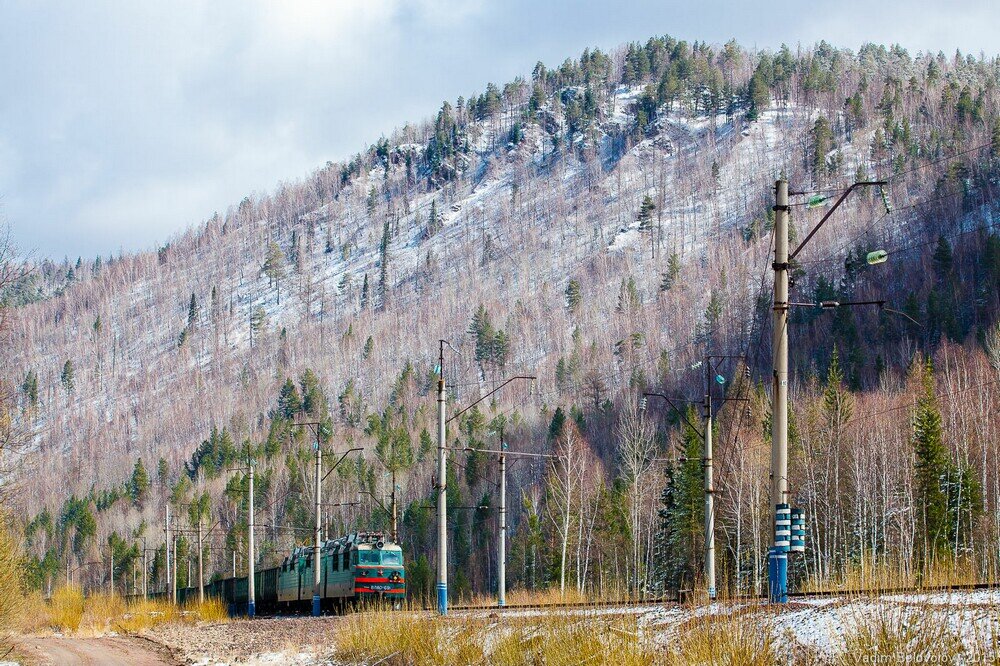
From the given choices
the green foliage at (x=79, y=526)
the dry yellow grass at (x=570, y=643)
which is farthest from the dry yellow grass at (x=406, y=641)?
the green foliage at (x=79, y=526)

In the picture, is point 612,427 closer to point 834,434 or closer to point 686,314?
point 834,434

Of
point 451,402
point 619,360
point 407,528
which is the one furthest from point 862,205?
point 407,528

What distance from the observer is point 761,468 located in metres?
59.4

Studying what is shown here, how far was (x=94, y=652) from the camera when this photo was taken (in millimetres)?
29688

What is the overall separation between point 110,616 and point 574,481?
31081 millimetres

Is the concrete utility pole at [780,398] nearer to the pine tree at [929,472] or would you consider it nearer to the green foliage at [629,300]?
the pine tree at [929,472]

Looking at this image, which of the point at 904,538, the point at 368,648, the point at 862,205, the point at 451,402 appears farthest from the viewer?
the point at 862,205

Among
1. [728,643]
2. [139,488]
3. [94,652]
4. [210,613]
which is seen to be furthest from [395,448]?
[728,643]

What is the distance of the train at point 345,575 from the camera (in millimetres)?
42344

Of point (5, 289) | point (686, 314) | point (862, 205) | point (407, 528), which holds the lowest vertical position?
point (407, 528)

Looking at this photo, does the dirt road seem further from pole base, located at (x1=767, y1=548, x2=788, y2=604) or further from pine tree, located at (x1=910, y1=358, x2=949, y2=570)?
pine tree, located at (x1=910, y1=358, x2=949, y2=570)

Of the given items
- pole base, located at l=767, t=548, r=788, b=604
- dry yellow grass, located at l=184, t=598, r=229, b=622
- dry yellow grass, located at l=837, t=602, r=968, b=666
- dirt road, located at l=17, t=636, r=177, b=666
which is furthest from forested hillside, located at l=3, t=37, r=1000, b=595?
dry yellow grass, located at l=184, t=598, r=229, b=622

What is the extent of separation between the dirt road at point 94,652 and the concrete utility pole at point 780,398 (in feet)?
45.5

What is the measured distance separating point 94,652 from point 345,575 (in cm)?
1456
